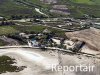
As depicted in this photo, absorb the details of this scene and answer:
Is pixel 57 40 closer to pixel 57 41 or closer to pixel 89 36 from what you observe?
→ pixel 57 41

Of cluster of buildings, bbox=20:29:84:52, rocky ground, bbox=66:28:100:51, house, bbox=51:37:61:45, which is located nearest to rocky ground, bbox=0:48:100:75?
cluster of buildings, bbox=20:29:84:52

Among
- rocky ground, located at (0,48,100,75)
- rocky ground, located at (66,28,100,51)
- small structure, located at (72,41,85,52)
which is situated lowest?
rocky ground, located at (0,48,100,75)

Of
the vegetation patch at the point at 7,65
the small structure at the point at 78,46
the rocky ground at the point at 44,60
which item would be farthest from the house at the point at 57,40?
the vegetation patch at the point at 7,65

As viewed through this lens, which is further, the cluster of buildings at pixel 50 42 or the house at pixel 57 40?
the house at pixel 57 40

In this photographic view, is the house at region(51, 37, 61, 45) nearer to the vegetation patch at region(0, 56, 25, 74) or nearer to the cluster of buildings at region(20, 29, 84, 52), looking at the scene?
the cluster of buildings at region(20, 29, 84, 52)

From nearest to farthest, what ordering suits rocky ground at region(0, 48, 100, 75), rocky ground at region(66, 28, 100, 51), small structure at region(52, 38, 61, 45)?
rocky ground at region(0, 48, 100, 75) < rocky ground at region(66, 28, 100, 51) < small structure at region(52, 38, 61, 45)

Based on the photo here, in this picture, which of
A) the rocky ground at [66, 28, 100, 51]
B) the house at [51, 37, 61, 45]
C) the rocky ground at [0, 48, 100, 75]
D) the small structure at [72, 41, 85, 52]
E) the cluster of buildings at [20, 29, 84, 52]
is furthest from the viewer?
the house at [51, 37, 61, 45]

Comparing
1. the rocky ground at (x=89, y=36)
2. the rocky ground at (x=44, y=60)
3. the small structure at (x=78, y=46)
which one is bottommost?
the rocky ground at (x=44, y=60)

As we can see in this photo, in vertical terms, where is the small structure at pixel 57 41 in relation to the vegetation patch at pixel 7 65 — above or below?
above

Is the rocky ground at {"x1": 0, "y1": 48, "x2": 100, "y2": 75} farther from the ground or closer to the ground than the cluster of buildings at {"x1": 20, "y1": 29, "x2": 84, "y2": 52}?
closer to the ground

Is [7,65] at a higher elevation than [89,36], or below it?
below

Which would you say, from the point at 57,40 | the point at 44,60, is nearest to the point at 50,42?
the point at 57,40

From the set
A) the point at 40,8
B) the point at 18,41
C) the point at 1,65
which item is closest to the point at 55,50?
the point at 18,41

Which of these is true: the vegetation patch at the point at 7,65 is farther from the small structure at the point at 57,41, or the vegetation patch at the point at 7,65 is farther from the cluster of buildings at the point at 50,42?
the small structure at the point at 57,41
